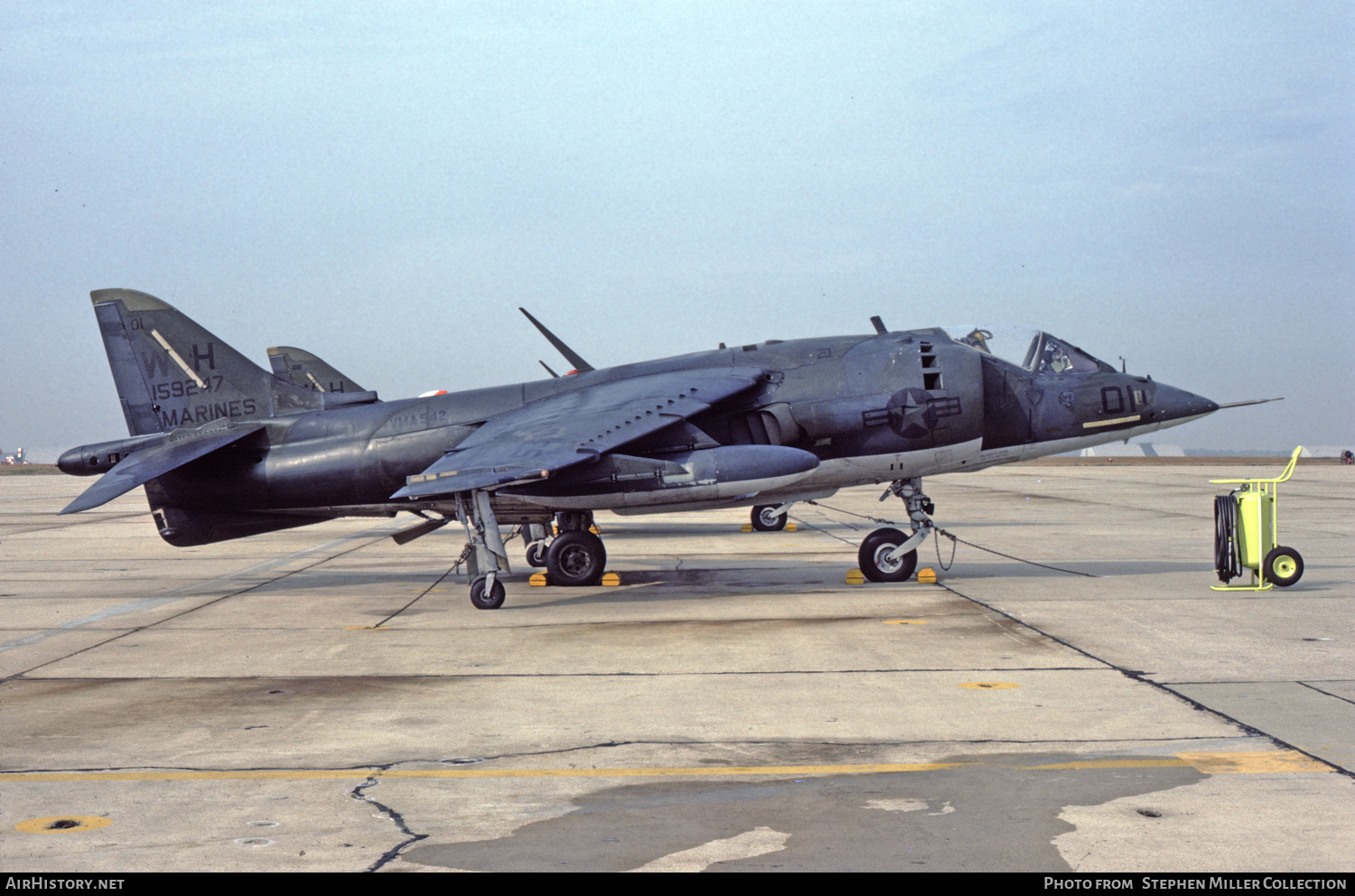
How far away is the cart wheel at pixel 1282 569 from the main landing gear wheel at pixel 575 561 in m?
8.17

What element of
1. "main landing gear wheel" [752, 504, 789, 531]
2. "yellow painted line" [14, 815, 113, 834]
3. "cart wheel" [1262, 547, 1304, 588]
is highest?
"yellow painted line" [14, 815, 113, 834]

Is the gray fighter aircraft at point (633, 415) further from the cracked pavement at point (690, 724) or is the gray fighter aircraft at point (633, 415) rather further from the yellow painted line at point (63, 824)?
the yellow painted line at point (63, 824)

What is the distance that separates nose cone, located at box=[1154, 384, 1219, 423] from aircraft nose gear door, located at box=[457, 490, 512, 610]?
867 centimetres

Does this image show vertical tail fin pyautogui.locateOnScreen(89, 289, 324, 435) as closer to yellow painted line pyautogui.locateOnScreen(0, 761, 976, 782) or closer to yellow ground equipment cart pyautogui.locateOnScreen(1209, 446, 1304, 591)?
yellow painted line pyautogui.locateOnScreen(0, 761, 976, 782)

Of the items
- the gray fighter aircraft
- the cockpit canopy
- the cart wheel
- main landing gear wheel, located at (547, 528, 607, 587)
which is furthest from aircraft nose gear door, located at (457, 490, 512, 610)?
the cart wheel

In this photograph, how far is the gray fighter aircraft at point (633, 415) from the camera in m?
14.4

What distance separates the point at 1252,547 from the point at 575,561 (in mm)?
8360

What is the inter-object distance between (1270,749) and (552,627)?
7102 millimetres

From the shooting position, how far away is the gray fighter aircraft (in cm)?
1436

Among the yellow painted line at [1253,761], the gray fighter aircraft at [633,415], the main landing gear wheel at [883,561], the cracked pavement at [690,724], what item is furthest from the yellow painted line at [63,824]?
the main landing gear wheel at [883,561]

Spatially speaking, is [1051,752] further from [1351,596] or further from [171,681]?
[1351,596]

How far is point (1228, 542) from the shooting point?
1387 cm

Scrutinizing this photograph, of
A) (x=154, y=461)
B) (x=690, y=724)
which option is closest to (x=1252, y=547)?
(x=690, y=724)

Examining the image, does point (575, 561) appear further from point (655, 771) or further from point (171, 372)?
point (655, 771)
